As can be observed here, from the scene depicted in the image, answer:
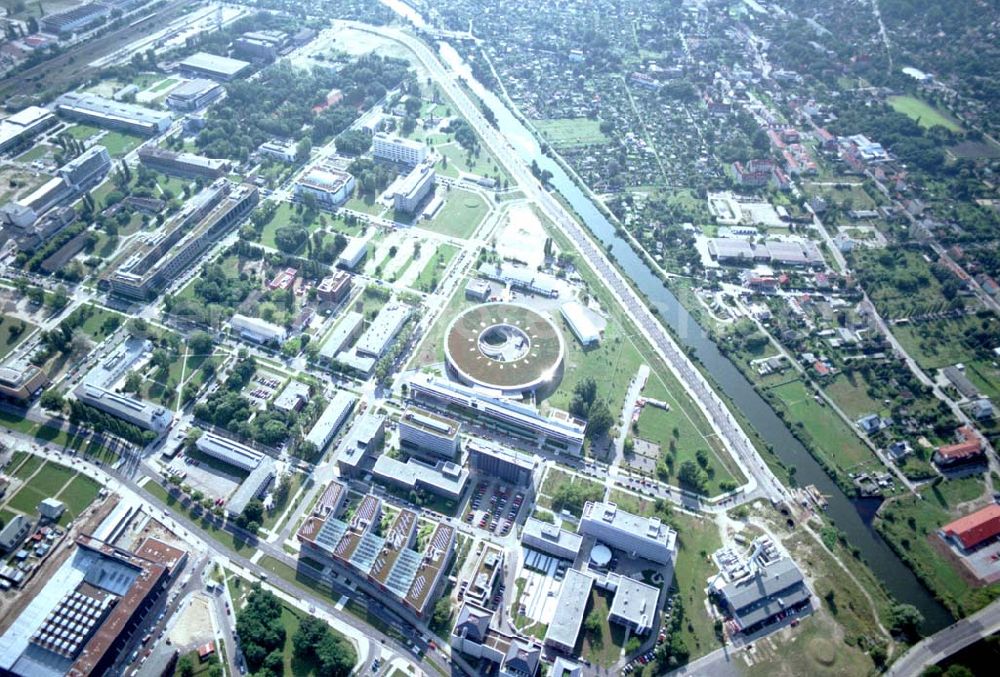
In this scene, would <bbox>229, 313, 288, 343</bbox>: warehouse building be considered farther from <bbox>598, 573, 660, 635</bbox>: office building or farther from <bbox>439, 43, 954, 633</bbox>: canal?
<bbox>439, 43, 954, 633</bbox>: canal

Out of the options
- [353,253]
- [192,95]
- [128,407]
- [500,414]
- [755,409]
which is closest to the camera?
[128,407]

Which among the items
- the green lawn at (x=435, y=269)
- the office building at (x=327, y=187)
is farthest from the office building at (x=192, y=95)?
the green lawn at (x=435, y=269)

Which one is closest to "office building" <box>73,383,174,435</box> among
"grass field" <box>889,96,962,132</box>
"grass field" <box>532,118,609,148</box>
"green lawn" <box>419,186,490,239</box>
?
"green lawn" <box>419,186,490,239</box>

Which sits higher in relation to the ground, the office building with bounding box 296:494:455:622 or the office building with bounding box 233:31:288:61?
the office building with bounding box 233:31:288:61

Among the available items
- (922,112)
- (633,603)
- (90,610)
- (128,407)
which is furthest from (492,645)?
(922,112)

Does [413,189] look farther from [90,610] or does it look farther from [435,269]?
[90,610]
